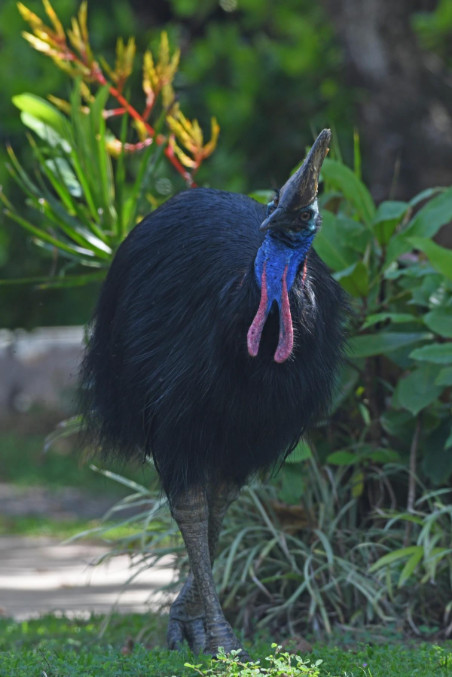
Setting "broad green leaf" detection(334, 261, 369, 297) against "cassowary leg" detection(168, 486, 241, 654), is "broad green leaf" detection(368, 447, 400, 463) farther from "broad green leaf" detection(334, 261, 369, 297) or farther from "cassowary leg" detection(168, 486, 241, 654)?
"cassowary leg" detection(168, 486, 241, 654)

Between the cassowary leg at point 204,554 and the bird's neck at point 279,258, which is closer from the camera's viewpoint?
the bird's neck at point 279,258

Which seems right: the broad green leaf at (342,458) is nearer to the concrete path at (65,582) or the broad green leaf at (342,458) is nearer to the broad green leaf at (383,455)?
the broad green leaf at (383,455)

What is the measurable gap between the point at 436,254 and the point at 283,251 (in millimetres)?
1449

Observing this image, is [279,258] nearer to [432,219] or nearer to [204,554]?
[204,554]

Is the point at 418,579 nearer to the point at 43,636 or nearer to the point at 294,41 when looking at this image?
the point at 43,636

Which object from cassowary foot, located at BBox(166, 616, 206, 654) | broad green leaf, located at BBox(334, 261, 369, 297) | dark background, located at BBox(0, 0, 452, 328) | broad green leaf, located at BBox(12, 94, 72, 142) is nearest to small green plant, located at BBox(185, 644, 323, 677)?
cassowary foot, located at BBox(166, 616, 206, 654)

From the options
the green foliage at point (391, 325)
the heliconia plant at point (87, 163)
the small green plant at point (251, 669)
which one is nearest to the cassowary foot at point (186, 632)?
the small green plant at point (251, 669)

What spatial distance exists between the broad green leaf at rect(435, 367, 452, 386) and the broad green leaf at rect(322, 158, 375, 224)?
0.80 m

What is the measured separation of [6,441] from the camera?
38.0 feet

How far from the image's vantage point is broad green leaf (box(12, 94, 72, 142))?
5.66 m

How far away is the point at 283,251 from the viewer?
3494 millimetres

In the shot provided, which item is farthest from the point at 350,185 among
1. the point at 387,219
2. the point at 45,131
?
the point at 45,131

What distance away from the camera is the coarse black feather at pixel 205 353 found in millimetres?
3650

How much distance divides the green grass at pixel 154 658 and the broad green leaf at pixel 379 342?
1.15 meters
